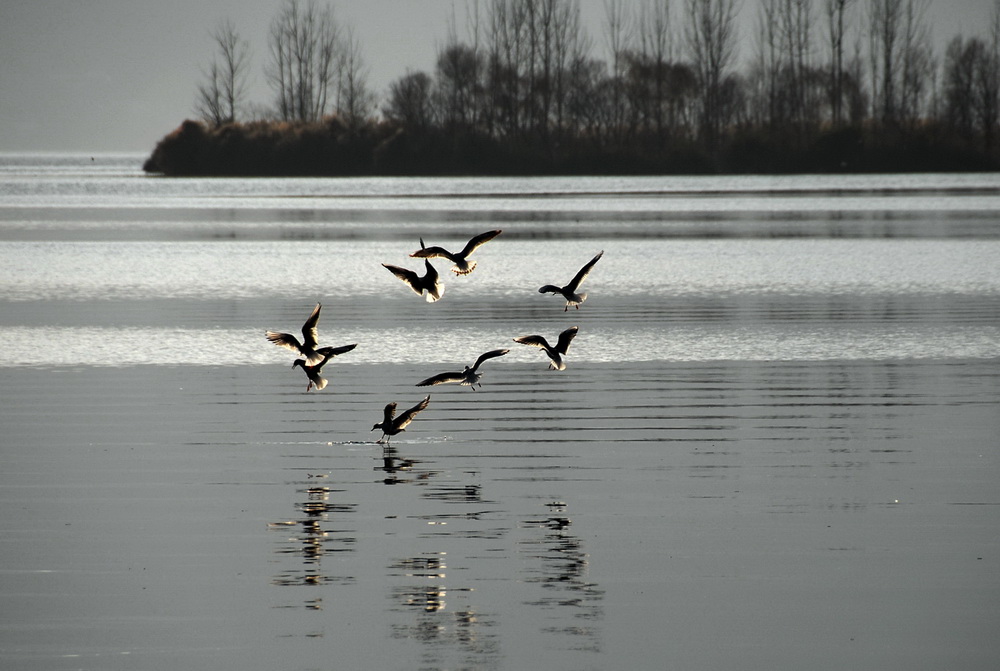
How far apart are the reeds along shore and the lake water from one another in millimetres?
56617

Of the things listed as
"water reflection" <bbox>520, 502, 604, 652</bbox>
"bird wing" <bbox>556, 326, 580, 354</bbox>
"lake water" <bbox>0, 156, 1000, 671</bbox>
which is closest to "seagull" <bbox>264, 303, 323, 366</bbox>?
"lake water" <bbox>0, 156, 1000, 671</bbox>

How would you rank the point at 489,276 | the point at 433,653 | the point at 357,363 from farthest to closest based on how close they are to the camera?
the point at 489,276
the point at 357,363
the point at 433,653

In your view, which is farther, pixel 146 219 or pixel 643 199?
pixel 643 199

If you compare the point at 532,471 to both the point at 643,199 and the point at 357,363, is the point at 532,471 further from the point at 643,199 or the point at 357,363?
the point at 643,199

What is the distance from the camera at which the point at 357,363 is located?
45.6 ft

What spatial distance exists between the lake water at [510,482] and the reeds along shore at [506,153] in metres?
56.6

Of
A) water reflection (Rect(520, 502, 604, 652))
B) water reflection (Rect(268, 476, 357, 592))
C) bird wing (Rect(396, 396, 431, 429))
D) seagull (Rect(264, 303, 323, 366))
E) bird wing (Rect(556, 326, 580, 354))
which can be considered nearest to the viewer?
water reflection (Rect(520, 502, 604, 652))

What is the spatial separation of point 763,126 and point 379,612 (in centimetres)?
7541

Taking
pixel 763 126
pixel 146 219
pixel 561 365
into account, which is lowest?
pixel 561 365

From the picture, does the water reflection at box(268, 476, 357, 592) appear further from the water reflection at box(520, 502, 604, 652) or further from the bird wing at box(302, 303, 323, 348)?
the bird wing at box(302, 303, 323, 348)

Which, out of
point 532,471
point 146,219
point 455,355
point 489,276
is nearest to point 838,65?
point 146,219

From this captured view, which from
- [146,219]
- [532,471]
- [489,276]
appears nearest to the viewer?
[532,471]

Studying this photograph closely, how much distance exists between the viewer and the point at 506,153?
273 ft

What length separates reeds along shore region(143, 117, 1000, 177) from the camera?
249ft
